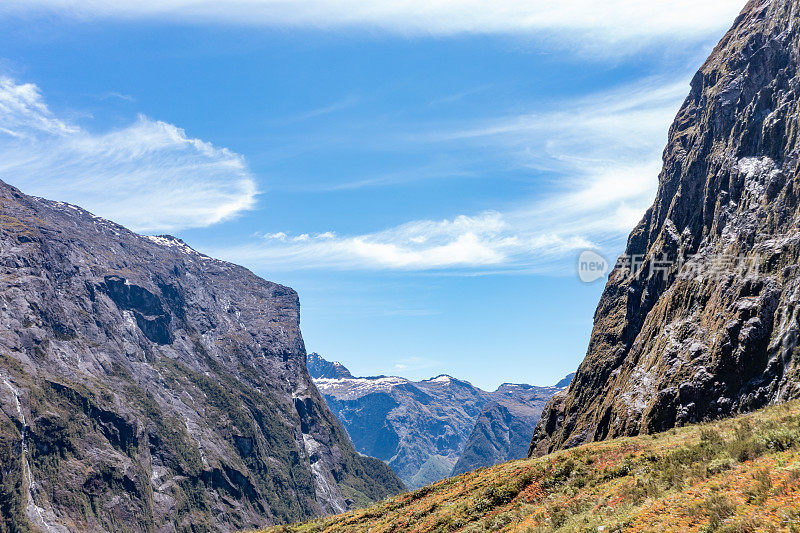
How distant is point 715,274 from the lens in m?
123

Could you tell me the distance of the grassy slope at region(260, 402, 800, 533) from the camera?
54.0 ft

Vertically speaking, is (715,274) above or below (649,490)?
above

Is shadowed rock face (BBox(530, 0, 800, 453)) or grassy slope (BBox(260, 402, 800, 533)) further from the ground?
shadowed rock face (BBox(530, 0, 800, 453))

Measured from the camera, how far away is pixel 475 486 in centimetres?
3753

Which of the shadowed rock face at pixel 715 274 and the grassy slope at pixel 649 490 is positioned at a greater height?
the shadowed rock face at pixel 715 274

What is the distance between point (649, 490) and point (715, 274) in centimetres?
12256

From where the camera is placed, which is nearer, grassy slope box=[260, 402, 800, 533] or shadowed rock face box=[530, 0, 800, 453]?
grassy slope box=[260, 402, 800, 533]

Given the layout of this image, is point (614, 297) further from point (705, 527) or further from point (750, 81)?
point (705, 527)

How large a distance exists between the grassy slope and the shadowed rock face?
73723 mm

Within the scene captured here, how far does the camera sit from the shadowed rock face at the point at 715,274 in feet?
332

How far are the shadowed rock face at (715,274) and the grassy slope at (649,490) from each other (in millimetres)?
73723

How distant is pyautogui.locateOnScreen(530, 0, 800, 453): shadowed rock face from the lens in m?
101

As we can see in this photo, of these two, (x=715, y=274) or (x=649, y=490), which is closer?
(x=649, y=490)

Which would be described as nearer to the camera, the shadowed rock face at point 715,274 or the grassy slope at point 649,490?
the grassy slope at point 649,490
